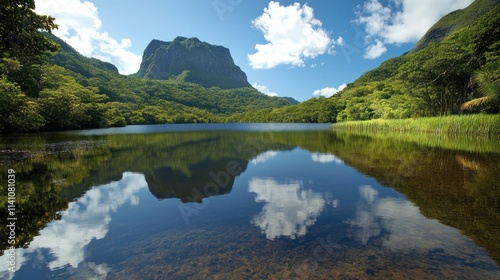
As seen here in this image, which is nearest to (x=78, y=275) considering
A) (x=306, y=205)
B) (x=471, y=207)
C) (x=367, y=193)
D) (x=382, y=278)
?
(x=382, y=278)

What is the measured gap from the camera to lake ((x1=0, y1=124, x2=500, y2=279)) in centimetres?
487

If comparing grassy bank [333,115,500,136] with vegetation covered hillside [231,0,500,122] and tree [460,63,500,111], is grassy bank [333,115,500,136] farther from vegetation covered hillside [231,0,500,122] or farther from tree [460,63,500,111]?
tree [460,63,500,111]

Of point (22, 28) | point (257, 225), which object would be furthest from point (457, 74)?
point (22, 28)

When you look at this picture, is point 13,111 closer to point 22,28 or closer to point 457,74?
point 22,28

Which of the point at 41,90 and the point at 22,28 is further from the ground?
the point at 41,90

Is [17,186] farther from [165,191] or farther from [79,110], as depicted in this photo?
[79,110]

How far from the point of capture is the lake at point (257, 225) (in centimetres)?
487

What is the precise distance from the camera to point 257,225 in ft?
23.2

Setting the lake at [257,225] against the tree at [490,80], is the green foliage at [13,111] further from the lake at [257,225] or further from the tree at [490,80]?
the tree at [490,80]

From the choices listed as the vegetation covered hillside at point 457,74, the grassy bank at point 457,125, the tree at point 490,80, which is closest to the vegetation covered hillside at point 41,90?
the vegetation covered hillside at point 457,74

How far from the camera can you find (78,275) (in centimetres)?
484

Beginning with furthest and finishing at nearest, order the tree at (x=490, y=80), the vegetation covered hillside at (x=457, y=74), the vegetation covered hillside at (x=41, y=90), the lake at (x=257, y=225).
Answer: the tree at (x=490, y=80) → the vegetation covered hillside at (x=457, y=74) → the vegetation covered hillside at (x=41, y=90) → the lake at (x=257, y=225)

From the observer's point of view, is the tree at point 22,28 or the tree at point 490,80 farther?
the tree at point 490,80

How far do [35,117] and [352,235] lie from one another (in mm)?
61479
